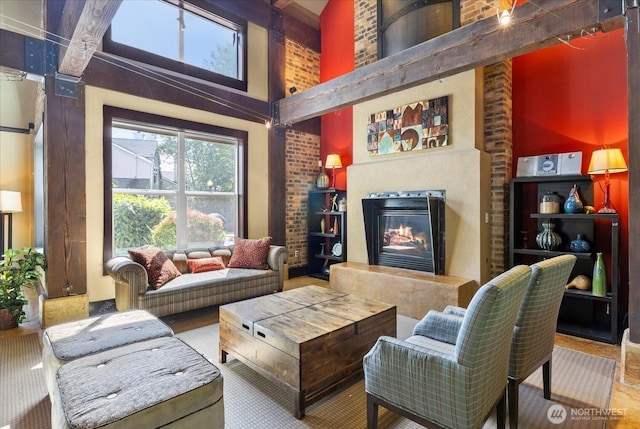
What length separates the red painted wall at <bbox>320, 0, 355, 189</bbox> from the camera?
5.87 meters

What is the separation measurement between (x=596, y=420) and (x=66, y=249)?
4852 millimetres

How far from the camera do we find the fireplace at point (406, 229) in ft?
13.6

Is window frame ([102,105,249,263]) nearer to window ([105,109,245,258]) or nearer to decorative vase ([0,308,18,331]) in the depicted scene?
window ([105,109,245,258])

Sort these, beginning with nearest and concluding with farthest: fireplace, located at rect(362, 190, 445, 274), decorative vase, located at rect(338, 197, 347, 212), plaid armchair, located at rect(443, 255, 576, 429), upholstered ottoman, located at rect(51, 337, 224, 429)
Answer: upholstered ottoman, located at rect(51, 337, 224, 429)
plaid armchair, located at rect(443, 255, 576, 429)
fireplace, located at rect(362, 190, 445, 274)
decorative vase, located at rect(338, 197, 347, 212)

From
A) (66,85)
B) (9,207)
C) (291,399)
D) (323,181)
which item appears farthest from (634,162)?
(9,207)

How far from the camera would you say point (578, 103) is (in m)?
3.66

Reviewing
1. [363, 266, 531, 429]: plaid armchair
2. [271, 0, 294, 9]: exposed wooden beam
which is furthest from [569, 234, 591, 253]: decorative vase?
[271, 0, 294, 9]: exposed wooden beam

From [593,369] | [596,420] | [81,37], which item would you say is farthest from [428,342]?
[81,37]

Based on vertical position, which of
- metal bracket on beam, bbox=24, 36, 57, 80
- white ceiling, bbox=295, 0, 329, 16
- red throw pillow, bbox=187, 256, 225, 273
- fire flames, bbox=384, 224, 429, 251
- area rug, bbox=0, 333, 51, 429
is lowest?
area rug, bbox=0, 333, 51, 429

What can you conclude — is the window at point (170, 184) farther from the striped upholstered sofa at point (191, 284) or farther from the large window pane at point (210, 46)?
the large window pane at point (210, 46)

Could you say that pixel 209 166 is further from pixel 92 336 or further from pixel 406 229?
pixel 92 336

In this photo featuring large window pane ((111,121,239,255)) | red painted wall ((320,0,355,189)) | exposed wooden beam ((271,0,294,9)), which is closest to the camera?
large window pane ((111,121,239,255))

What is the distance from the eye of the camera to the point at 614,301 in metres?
3.09

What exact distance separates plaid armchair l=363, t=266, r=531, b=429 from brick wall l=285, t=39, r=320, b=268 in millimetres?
4315
